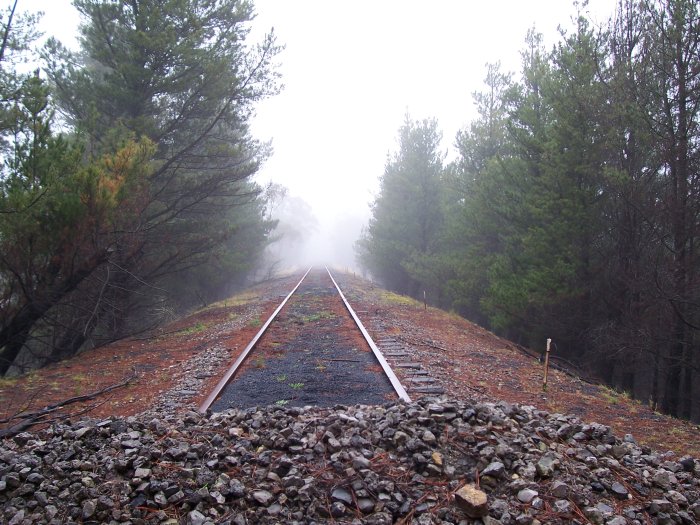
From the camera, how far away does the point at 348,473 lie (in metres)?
3.75

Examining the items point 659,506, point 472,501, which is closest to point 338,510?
point 472,501

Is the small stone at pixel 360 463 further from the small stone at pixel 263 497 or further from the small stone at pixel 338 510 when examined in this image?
the small stone at pixel 263 497

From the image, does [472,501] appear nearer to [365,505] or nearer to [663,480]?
[365,505]

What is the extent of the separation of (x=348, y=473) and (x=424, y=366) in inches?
172

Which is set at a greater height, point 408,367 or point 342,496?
point 408,367

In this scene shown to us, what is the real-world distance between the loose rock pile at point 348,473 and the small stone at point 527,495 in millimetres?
12

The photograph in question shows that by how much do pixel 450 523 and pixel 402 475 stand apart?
616 mm

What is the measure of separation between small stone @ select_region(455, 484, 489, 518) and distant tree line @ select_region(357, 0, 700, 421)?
336 inches

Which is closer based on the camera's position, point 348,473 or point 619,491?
point 619,491

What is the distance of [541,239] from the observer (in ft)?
45.9

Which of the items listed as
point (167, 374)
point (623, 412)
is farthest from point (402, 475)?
point (167, 374)

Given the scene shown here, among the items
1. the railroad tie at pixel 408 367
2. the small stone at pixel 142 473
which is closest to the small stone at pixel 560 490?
the railroad tie at pixel 408 367

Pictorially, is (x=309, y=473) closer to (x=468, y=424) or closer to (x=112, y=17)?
(x=468, y=424)

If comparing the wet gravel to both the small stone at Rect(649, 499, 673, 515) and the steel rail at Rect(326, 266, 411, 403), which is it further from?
the small stone at Rect(649, 499, 673, 515)
